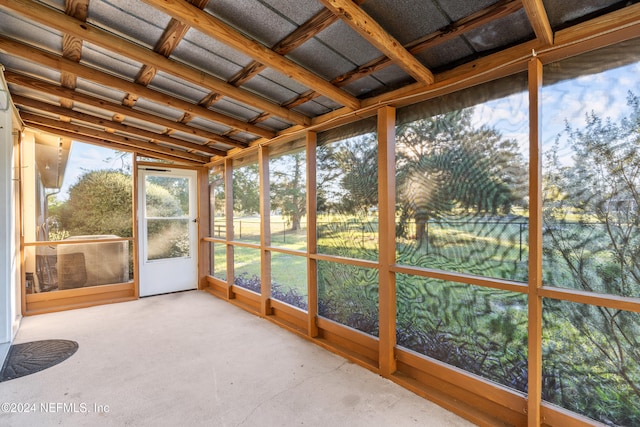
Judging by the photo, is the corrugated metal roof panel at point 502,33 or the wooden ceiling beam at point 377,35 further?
the corrugated metal roof panel at point 502,33

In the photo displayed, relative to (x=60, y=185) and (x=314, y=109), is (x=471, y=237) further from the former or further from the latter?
(x=60, y=185)

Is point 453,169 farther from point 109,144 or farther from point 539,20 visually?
point 109,144

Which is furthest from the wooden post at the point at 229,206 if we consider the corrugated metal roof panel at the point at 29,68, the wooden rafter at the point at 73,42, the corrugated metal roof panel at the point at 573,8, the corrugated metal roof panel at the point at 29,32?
the corrugated metal roof panel at the point at 573,8

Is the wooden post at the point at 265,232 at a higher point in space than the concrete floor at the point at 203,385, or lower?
higher

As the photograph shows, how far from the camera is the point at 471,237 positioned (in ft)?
6.51

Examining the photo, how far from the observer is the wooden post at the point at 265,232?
148 inches

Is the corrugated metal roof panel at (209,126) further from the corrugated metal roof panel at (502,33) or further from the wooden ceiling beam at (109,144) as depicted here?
the corrugated metal roof panel at (502,33)

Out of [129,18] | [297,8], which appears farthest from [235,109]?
[297,8]

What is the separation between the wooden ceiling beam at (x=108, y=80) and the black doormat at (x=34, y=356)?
251 centimetres

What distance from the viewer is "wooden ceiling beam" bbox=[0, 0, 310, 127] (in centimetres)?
171

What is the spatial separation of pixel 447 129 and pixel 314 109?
4.36ft

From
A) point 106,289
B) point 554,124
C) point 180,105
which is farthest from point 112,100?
point 554,124

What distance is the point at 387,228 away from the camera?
7.89 ft

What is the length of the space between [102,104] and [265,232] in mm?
2212
